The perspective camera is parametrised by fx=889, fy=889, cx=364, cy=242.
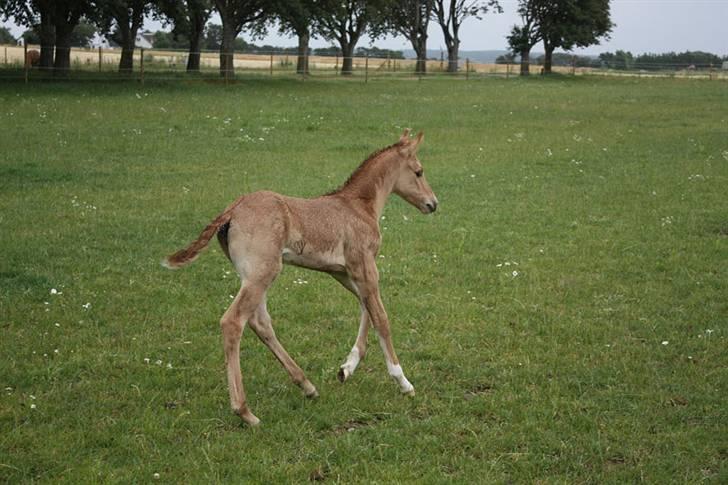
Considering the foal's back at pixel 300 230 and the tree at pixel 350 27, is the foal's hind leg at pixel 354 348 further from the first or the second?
the tree at pixel 350 27

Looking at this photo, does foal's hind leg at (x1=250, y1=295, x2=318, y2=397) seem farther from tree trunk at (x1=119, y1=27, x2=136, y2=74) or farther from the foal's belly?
tree trunk at (x1=119, y1=27, x2=136, y2=74)

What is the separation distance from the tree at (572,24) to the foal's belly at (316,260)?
67251 millimetres

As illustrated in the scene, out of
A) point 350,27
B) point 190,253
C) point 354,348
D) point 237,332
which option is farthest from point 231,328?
point 350,27

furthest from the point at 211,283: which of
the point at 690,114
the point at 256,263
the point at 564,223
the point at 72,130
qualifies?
the point at 690,114

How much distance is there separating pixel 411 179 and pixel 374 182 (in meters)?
0.50

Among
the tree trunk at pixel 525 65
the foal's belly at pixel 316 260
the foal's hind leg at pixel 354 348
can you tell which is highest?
the tree trunk at pixel 525 65

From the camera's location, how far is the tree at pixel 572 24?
238 feet

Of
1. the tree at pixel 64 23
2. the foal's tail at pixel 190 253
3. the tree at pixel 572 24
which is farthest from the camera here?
the tree at pixel 572 24

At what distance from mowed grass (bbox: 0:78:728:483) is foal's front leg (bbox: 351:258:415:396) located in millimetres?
153

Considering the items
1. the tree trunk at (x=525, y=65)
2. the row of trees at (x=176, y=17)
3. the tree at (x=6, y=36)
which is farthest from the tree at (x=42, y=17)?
the tree at (x=6, y=36)

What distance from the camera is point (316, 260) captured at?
679 centimetres

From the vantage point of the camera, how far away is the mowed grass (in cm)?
584

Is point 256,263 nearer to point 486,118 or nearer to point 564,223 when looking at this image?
point 564,223

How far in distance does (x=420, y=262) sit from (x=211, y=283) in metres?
2.60
